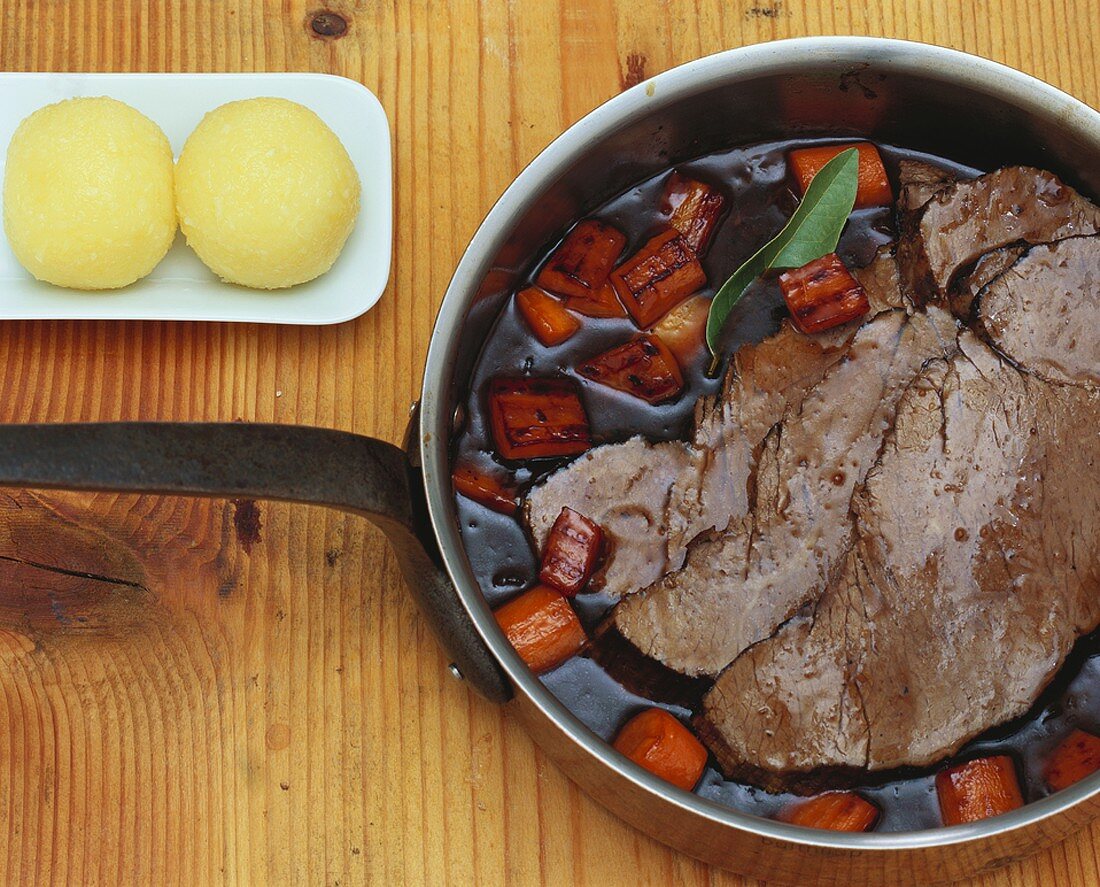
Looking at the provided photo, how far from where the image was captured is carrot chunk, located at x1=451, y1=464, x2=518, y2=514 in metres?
1.29

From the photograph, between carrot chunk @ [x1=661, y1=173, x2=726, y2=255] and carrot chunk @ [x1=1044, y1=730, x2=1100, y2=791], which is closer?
carrot chunk @ [x1=1044, y1=730, x2=1100, y2=791]

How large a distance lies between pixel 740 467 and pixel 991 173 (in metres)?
0.45

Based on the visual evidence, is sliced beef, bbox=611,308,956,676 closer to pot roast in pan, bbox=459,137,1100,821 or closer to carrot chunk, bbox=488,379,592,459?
pot roast in pan, bbox=459,137,1100,821

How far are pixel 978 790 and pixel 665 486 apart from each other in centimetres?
46

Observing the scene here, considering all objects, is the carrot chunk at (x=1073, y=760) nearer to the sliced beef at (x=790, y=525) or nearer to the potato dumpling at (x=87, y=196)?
the sliced beef at (x=790, y=525)

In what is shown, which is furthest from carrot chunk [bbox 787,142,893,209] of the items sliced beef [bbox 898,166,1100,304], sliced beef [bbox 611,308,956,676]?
sliced beef [bbox 611,308,956,676]

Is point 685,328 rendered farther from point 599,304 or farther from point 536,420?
point 536,420

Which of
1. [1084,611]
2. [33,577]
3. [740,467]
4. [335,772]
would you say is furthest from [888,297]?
[33,577]

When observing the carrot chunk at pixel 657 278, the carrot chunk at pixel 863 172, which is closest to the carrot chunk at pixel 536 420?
the carrot chunk at pixel 657 278

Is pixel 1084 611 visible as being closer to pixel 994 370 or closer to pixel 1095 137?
pixel 994 370

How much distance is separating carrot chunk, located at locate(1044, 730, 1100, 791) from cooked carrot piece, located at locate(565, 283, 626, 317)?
673 millimetres

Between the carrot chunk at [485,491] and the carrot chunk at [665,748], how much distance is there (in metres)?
0.28

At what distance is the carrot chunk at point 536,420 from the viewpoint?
1.28 metres

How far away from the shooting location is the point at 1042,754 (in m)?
1.23
